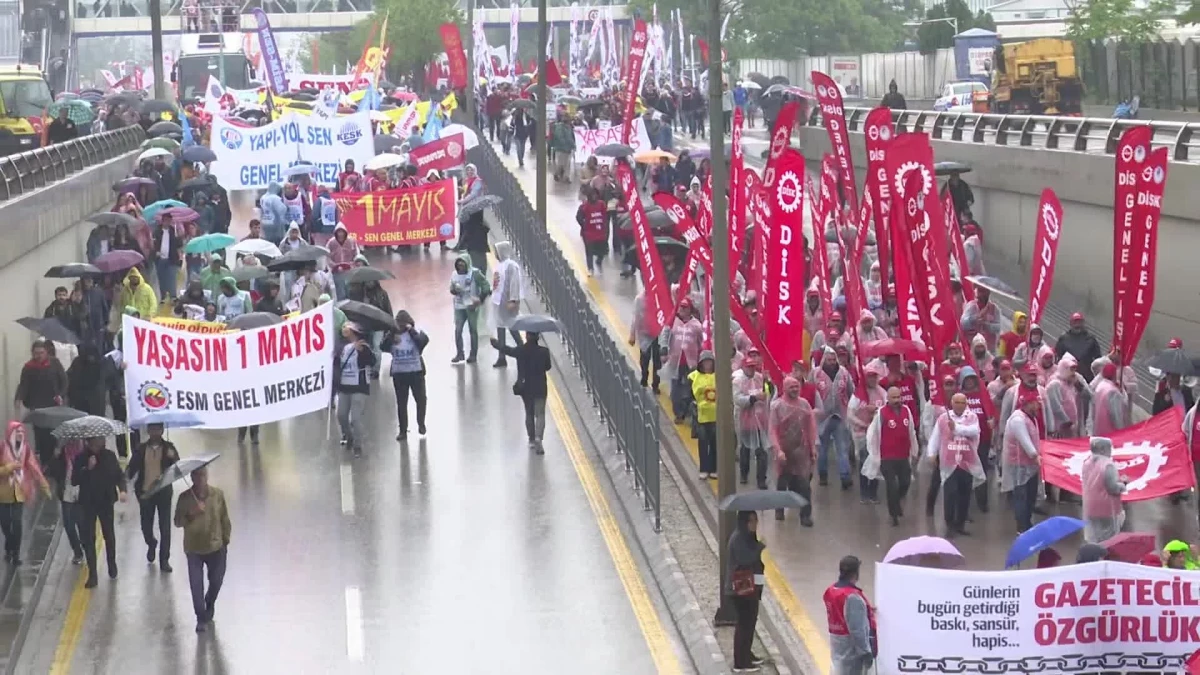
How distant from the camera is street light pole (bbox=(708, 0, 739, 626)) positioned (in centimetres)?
1586

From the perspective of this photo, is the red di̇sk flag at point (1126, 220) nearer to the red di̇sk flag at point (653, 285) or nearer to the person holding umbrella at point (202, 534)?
the red di̇sk flag at point (653, 285)

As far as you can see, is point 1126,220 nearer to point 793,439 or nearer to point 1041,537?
point 793,439

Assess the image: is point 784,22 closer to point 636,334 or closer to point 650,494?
point 636,334

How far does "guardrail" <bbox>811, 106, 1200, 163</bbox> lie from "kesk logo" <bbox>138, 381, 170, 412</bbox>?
42.7ft

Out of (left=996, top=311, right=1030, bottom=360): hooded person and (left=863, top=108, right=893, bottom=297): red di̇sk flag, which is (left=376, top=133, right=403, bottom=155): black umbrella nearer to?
(left=863, top=108, right=893, bottom=297): red di̇sk flag

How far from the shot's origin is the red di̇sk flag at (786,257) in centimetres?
1917

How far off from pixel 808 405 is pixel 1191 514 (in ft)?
12.1

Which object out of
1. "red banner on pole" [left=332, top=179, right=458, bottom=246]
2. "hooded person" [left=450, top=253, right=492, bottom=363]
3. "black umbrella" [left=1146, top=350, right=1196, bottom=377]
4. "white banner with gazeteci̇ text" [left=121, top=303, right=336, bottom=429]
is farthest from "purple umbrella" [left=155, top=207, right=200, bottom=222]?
"black umbrella" [left=1146, top=350, right=1196, bottom=377]

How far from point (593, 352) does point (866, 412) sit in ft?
16.5

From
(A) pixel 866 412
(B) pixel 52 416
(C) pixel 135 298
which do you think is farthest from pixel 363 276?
(A) pixel 866 412

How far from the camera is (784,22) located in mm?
77062

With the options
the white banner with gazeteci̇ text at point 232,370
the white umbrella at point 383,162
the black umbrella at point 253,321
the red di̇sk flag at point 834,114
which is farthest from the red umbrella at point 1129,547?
the white umbrella at point 383,162

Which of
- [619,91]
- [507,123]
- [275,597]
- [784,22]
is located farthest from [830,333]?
[784,22]

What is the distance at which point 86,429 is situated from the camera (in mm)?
16844
